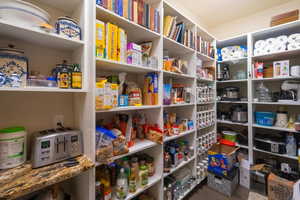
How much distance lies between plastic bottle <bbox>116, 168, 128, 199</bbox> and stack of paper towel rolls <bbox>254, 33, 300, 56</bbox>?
2439 millimetres

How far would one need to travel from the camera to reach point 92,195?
861mm

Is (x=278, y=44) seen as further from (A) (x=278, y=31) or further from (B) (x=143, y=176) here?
(B) (x=143, y=176)

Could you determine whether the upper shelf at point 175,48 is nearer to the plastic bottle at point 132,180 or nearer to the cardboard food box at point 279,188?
the plastic bottle at point 132,180

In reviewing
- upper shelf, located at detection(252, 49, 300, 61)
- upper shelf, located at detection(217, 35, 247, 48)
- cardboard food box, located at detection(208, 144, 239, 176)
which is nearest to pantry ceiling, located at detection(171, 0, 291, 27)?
upper shelf, located at detection(217, 35, 247, 48)

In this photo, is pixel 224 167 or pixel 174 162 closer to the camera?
pixel 174 162

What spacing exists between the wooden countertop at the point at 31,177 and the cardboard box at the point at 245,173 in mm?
2049

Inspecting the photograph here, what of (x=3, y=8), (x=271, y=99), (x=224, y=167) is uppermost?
(x=3, y=8)

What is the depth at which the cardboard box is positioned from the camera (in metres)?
1.83

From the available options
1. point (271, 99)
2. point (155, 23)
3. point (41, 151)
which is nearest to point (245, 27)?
point (271, 99)

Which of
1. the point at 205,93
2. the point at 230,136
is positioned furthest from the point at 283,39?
the point at 230,136

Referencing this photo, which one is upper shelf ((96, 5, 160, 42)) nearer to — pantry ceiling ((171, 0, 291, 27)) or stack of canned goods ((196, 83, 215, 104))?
stack of canned goods ((196, 83, 215, 104))

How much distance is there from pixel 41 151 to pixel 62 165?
0.46ft

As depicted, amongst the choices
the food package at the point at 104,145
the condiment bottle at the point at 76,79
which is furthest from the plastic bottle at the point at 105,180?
the condiment bottle at the point at 76,79

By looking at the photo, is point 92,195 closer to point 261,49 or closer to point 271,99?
point 271,99
